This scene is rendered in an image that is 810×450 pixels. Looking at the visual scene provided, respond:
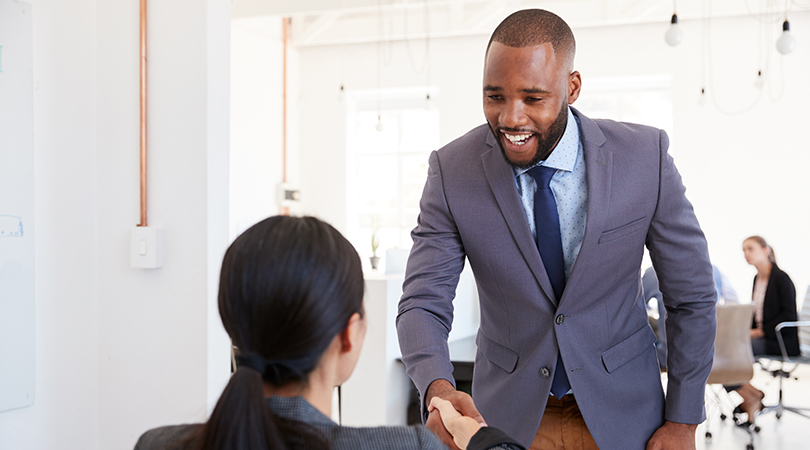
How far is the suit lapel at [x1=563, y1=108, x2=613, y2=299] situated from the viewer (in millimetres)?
1242

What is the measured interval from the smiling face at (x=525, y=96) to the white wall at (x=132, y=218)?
4.01 feet

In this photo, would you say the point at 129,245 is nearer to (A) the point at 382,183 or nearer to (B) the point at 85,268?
(B) the point at 85,268

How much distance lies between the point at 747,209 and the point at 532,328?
6.61 metres

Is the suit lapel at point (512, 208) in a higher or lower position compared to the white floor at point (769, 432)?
higher

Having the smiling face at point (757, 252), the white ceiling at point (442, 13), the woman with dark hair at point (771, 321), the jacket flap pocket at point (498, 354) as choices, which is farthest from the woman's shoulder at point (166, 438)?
the white ceiling at point (442, 13)

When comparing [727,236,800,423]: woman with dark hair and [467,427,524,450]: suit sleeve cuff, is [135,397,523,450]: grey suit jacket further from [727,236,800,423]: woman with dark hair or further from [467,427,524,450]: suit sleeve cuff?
[727,236,800,423]: woman with dark hair

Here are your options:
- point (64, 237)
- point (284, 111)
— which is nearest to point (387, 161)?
point (284, 111)

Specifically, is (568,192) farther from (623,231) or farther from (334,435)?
(334,435)

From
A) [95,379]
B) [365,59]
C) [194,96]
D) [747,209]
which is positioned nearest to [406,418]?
[95,379]

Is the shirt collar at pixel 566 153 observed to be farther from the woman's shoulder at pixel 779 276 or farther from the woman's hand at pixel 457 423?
the woman's shoulder at pixel 779 276

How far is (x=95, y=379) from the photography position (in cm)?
224

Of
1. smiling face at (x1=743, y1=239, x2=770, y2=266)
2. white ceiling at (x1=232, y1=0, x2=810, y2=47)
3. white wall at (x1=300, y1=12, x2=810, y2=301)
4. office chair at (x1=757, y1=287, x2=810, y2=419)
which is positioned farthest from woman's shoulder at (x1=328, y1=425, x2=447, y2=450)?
white wall at (x1=300, y1=12, x2=810, y2=301)

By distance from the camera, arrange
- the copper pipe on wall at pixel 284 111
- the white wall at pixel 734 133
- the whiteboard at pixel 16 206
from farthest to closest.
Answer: the copper pipe on wall at pixel 284 111, the white wall at pixel 734 133, the whiteboard at pixel 16 206

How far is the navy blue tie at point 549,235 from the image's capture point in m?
1.30
